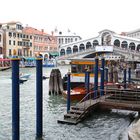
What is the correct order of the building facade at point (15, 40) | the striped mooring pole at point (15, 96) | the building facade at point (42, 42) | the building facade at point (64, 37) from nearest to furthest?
the striped mooring pole at point (15, 96) < the building facade at point (15, 40) < the building facade at point (42, 42) < the building facade at point (64, 37)

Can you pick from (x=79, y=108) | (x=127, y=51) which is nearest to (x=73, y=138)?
(x=79, y=108)

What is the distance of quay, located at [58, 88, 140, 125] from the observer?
11250mm

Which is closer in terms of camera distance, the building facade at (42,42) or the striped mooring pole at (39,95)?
the striped mooring pole at (39,95)

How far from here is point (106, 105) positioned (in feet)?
39.3

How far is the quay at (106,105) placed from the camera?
36.9 ft

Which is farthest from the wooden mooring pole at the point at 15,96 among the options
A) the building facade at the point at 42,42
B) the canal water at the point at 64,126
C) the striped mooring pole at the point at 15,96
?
the building facade at the point at 42,42

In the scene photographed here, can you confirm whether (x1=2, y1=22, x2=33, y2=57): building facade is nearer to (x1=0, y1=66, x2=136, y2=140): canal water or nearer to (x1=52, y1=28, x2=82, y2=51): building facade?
(x1=52, y1=28, x2=82, y2=51): building facade

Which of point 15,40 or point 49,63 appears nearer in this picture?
point 15,40

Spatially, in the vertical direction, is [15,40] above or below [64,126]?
above

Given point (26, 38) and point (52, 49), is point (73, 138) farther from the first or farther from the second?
point (52, 49)

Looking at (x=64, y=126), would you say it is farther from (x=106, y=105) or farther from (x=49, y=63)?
(x=49, y=63)

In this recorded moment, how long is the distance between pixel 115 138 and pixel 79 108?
2.40 metres

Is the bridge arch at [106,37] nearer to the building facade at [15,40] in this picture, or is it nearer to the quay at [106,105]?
the building facade at [15,40]

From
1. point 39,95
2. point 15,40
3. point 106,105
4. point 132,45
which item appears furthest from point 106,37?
point 39,95
